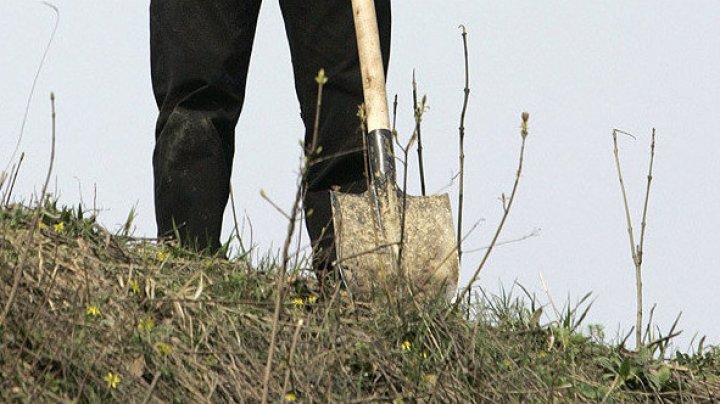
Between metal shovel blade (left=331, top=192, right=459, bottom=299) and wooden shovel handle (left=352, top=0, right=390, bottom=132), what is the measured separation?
0.30 m

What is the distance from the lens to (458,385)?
11.3ft

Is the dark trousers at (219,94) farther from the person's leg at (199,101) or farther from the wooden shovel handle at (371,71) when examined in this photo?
the wooden shovel handle at (371,71)

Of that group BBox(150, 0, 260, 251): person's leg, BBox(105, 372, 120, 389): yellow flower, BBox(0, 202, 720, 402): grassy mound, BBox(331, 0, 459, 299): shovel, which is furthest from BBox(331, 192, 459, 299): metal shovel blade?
BBox(105, 372, 120, 389): yellow flower

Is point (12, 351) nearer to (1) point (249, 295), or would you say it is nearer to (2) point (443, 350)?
(1) point (249, 295)

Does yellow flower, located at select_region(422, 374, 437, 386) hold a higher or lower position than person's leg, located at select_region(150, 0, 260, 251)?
lower

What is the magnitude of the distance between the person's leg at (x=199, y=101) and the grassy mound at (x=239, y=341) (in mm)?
544

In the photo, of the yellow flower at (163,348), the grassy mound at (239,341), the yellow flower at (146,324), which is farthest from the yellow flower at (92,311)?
the yellow flower at (163,348)

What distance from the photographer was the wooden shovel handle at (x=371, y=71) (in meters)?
4.44

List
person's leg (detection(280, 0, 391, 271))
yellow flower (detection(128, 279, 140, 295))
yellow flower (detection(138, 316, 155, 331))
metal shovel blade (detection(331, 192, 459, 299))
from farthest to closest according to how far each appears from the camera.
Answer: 1. person's leg (detection(280, 0, 391, 271))
2. metal shovel blade (detection(331, 192, 459, 299))
3. yellow flower (detection(128, 279, 140, 295))
4. yellow flower (detection(138, 316, 155, 331))

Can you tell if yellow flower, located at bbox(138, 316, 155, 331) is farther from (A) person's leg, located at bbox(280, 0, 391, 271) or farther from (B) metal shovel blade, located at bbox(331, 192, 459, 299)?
(A) person's leg, located at bbox(280, 0, 391, 271)

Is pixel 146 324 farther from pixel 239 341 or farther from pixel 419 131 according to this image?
pixel 419 131

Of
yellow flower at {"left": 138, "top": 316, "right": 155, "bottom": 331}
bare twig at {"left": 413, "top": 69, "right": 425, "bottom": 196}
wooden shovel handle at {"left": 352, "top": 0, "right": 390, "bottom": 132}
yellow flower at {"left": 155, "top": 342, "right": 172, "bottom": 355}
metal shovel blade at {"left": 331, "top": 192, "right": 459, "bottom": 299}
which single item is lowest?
yellow flower at {"left": 155, "top": 342, "right": 172, "bottom": 355}

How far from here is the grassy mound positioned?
3.10 m

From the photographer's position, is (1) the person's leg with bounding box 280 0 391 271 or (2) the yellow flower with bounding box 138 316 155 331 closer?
(2) the yellow flower with bounding box 138 316 155 331
